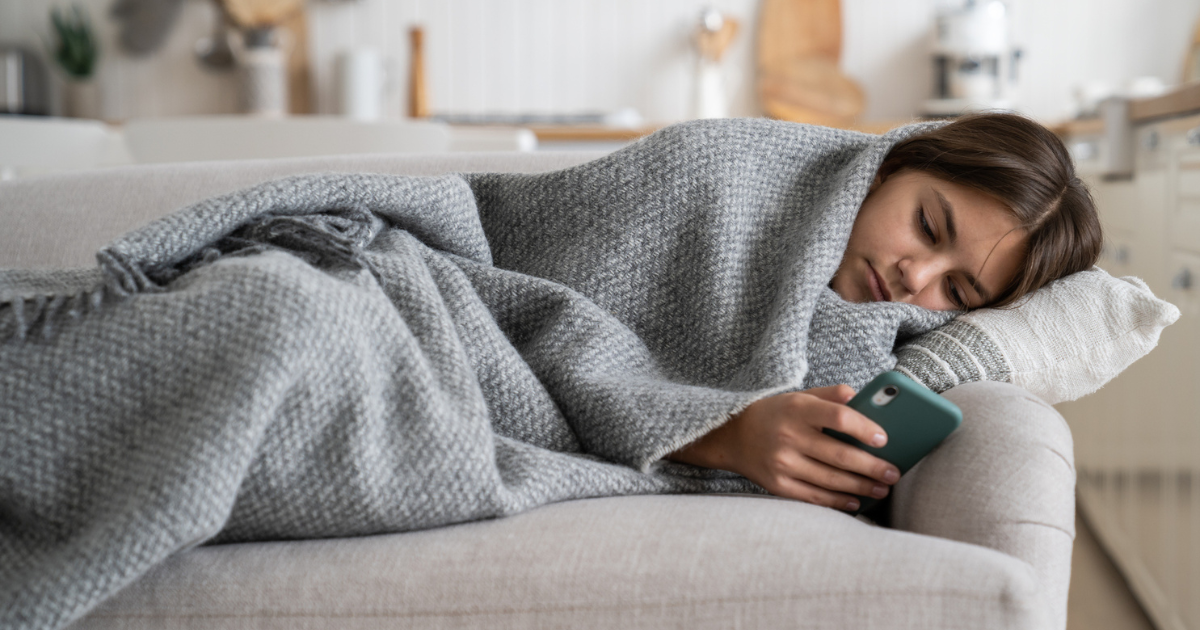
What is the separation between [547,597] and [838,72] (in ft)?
8.57

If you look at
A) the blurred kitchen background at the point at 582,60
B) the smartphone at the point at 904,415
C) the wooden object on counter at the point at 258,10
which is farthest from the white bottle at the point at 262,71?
the smartphone at the point at 904,415

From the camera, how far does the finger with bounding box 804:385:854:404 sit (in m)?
0.76

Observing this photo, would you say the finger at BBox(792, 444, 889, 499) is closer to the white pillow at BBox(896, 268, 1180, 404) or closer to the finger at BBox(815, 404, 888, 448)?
the finger at BBox(815, 404, 888, 448)

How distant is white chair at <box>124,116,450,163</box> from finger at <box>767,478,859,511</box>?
113 centimetres

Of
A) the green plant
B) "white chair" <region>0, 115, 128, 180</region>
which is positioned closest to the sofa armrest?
"white chair" <region>0, 115, 128, 180</region>

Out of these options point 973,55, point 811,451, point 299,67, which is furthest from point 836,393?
point 299,67

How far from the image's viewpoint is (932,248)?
1.00m

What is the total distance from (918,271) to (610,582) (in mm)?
537

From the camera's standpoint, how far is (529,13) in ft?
9.84

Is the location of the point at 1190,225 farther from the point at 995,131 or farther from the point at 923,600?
the point at 923,600

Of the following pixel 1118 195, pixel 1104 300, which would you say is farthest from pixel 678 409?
pixel 1118 195

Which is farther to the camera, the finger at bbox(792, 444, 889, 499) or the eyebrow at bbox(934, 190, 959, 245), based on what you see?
the eyebrow at bbox(934, 190, 959, 245)

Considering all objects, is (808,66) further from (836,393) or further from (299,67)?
(836,393)

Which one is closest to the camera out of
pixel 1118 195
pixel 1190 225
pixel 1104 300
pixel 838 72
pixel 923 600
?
pixel 923 600
